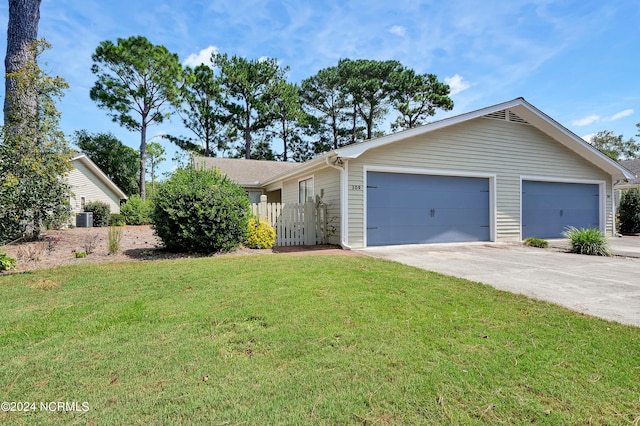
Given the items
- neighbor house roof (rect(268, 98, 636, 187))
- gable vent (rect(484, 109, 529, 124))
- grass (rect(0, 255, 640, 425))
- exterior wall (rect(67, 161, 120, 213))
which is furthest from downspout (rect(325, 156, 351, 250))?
exterior wall (rect(67, 161, 120, 213))

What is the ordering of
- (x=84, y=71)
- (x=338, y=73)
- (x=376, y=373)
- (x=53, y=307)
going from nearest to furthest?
(x=376, y=373) → (x=53, y=307) → (x=84, y=71) → (x=338, y=73)

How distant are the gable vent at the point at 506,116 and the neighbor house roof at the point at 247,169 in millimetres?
9923

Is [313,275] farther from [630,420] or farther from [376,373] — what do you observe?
[630,420]

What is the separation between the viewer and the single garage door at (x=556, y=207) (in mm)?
11141

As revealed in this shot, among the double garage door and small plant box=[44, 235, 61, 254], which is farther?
the double garage door

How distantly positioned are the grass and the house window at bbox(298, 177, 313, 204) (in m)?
7.49

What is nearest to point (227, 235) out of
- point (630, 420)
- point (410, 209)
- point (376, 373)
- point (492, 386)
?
point (410, 209)

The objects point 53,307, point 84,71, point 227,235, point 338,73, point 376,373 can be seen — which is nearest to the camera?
point 376,373

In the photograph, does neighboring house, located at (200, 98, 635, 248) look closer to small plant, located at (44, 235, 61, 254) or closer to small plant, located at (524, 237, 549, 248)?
small plant, located at (524, 237, 549, 248)

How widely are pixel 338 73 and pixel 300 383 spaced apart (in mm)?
29249

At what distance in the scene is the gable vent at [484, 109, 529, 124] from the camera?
10435 millimetres

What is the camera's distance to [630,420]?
5.60 feet

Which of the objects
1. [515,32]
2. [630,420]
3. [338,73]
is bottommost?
[630,420]

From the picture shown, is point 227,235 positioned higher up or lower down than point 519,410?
higher up
